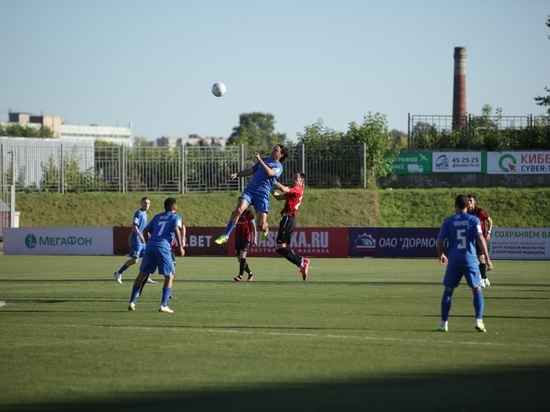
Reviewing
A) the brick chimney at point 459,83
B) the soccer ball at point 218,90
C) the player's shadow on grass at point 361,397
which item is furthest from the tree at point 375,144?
the player's shadow on grass at point 361,397

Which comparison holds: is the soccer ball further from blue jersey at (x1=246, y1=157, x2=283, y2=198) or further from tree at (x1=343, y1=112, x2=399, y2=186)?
tree at (x1=343, y1=112, x2=399, y2=186)

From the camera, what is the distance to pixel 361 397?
923 cm

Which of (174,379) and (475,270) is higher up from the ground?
(475,270)

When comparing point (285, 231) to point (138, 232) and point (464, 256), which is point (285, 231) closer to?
point (138, 232)

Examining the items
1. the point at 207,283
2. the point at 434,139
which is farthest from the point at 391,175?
the point at 207,283

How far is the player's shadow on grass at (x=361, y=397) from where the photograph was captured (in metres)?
8.76

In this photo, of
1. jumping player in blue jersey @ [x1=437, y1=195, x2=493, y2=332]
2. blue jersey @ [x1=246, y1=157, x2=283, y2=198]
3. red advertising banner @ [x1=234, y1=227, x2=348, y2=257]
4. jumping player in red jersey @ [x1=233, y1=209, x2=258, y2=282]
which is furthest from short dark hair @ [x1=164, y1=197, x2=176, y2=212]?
red advertising banner @ [x1=234, y1=227, x2=348, y2=257]

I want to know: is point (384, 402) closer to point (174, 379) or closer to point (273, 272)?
point (174, 379)

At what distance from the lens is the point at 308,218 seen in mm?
55781

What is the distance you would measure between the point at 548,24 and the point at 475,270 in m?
40.5

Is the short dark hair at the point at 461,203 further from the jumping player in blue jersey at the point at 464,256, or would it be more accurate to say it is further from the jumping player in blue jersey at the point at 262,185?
the jumping player in blue jersey at the point at 262,185

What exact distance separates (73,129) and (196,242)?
5262 inches

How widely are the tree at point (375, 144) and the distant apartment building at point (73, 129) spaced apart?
9394 centimetres

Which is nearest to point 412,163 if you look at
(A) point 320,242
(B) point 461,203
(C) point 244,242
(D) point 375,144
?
(D) point 375,144
